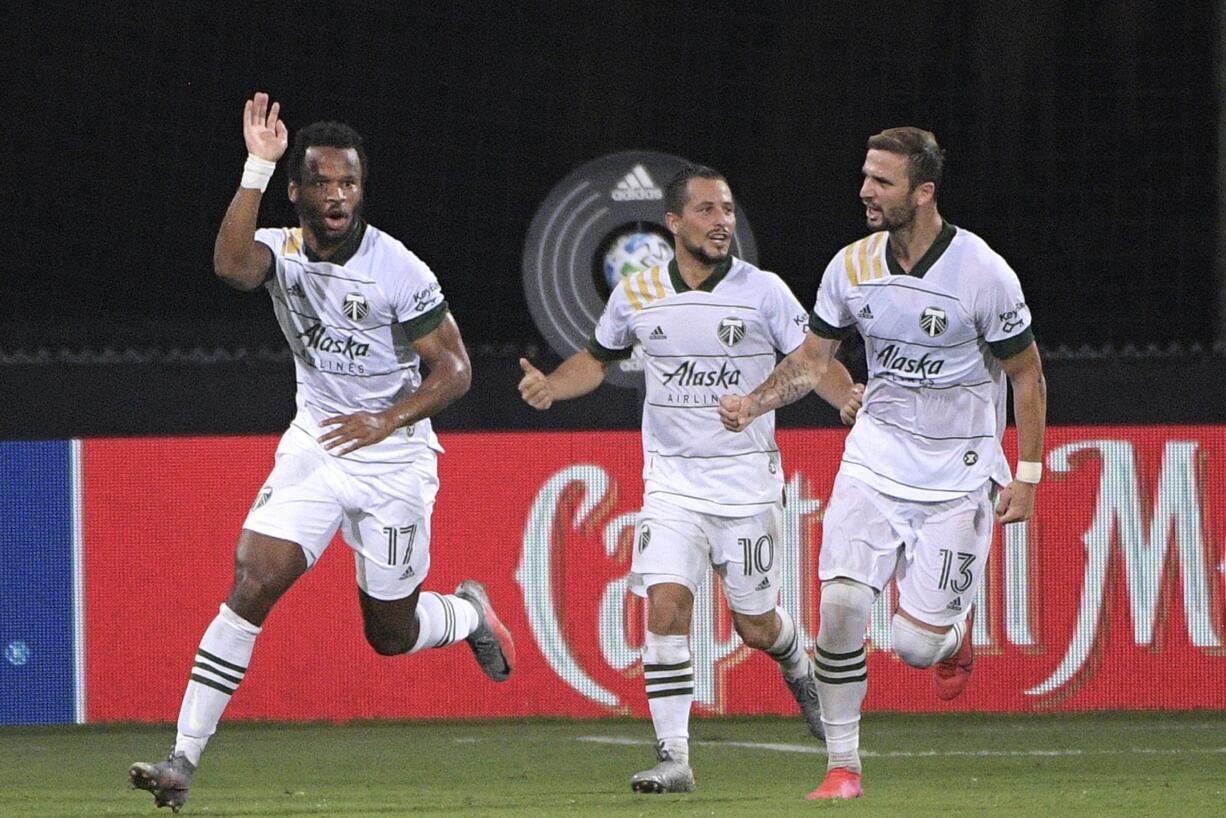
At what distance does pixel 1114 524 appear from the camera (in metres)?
10.2

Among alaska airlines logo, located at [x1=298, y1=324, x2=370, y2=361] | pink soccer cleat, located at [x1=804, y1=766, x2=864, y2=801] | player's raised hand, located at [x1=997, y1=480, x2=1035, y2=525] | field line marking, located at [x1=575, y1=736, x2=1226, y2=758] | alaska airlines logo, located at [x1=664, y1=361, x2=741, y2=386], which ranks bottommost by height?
field line marking, located at [x1=575, y1=736, x2=1226, y2=758]

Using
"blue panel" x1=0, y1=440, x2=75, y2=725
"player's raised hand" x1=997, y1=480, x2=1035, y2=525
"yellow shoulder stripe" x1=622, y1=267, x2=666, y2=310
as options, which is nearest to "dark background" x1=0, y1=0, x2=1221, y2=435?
"blue panel" x1=0, y1=440, x2=75, y2=725

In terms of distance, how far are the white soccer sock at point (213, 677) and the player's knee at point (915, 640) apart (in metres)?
1.93

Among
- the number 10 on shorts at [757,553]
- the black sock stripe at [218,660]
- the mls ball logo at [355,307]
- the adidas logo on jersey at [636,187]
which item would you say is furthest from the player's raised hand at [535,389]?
the adidas logo on jersey at [636,187]

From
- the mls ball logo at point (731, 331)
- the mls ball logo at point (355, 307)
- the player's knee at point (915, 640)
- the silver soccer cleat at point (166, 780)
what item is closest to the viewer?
the silver soccer cleat at point (166, 780)

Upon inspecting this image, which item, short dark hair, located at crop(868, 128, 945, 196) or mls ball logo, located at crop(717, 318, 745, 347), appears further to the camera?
mls ball logo, located at crop(717, 318, 745, 347)

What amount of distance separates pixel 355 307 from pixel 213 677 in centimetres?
117

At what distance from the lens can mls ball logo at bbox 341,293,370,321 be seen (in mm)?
7117

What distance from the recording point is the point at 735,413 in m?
7.12

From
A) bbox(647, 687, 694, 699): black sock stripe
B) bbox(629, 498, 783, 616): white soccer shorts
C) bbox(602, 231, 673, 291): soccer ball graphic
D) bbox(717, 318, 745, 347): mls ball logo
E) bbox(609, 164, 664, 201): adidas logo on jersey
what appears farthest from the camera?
bbox(609, 164, 664, 201): adidas logo on jersey

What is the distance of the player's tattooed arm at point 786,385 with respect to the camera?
281 inches

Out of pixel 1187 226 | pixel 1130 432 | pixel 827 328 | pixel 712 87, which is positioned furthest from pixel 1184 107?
→ pixel 827 328

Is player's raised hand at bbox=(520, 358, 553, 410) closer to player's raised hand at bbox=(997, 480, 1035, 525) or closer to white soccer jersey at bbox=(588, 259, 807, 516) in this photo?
white soccer jersey at bbox=(588, 259, 807, 516)

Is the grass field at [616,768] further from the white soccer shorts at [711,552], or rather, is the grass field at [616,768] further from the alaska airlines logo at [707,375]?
the alaska airlines logo at [707,375]
